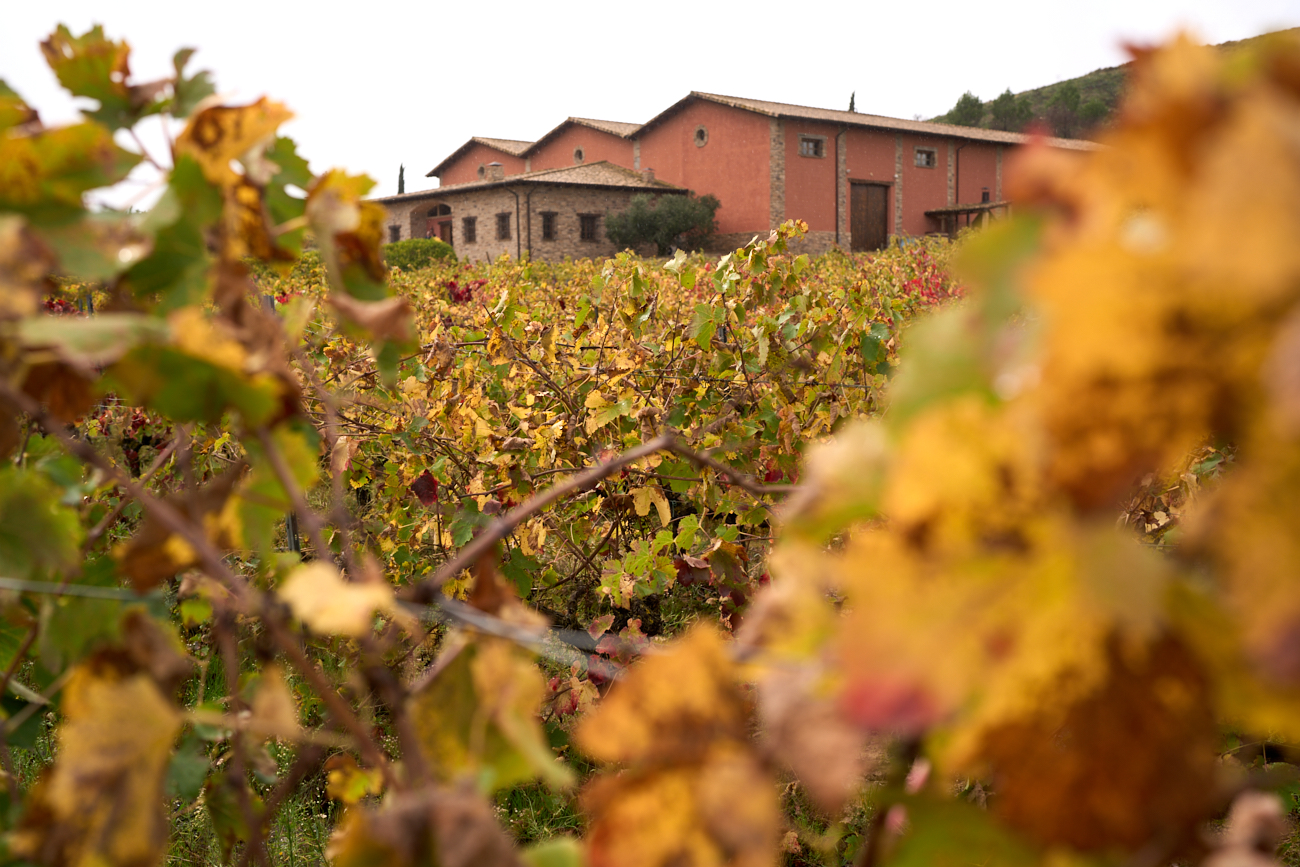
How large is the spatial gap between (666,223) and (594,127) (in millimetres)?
6089

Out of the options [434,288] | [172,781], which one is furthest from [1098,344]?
[434,288]

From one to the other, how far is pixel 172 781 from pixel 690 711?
0.71 metres

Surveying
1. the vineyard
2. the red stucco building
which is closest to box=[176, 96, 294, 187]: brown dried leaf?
the vineyard

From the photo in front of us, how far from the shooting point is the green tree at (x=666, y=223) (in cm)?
2553

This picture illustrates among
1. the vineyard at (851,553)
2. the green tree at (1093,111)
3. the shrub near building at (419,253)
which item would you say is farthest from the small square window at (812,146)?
the vineyard at (851,553)

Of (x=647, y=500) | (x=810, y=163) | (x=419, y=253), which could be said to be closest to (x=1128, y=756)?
(x=647, y=500)

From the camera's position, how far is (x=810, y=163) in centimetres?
2562

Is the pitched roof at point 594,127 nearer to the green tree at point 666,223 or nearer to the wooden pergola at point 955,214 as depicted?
the green tree at point 666,223

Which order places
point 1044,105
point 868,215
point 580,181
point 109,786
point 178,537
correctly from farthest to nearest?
point 1044,105 → point 868,215 → point 580,181 → point 178,537 → point 109,786

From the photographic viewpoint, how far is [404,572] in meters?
3.04

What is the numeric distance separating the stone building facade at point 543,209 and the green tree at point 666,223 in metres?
0.70

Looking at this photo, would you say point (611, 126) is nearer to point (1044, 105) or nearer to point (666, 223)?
point (666, 223)

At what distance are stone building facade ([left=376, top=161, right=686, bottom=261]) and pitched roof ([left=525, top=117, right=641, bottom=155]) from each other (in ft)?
4.74

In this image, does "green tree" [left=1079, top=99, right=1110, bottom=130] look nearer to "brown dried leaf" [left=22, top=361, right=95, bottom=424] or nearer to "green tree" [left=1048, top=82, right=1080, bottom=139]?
"green tree" [left=1048, top=82, right=1080, bottom=139]
